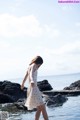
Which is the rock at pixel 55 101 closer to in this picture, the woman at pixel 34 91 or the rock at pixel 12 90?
the rock at pixel 12 90

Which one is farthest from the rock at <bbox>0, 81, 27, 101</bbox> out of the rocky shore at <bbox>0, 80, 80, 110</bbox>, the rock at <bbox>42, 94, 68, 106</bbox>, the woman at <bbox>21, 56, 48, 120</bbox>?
the woman at <bbox>21, 56, 48, 120</bbox>

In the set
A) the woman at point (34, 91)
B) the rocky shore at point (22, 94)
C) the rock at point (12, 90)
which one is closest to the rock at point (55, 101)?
the rocky shore at point (22, 94)

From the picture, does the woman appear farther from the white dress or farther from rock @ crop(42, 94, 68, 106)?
rock @ crop(42, 94, 68, 106)

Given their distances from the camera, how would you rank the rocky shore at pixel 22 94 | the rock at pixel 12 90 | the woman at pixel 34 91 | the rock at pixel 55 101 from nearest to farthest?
the woman at pixel 34 91
the rock at pixel 55 101
the rocky shore at pixel 22 94
the rock at pixel 12 90

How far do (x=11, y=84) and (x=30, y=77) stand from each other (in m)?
44.3

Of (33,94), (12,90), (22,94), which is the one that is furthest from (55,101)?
(33,94)

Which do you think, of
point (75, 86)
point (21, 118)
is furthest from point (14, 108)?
point (75, 86)

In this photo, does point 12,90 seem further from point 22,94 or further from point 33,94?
point 33,94

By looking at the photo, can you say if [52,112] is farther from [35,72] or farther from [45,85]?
[45,85]

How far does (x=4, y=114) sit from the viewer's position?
1570cm

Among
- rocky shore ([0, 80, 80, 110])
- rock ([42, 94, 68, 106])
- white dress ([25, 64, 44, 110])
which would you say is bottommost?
white dress ([25, 64, 44, 110])

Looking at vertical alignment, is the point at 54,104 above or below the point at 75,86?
below

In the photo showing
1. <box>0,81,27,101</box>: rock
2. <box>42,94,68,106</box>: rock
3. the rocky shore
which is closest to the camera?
<box>42,94,68,106</box>: rock

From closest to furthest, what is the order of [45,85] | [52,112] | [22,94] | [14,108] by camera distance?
[52,112]
[14,108]
[22,94]
[45,85]
